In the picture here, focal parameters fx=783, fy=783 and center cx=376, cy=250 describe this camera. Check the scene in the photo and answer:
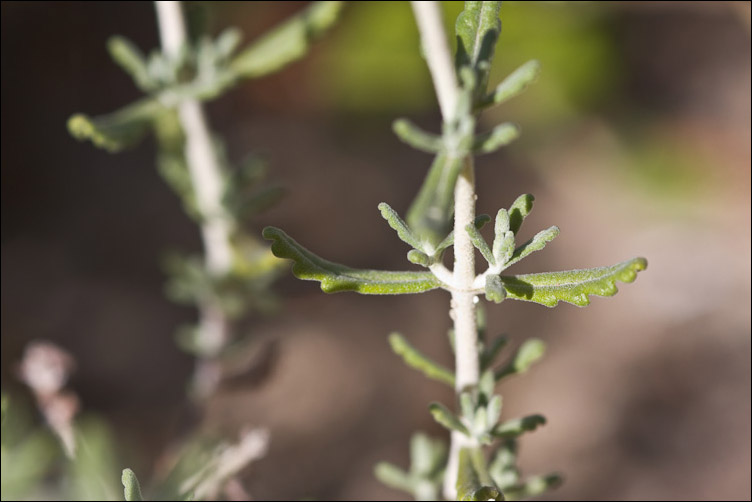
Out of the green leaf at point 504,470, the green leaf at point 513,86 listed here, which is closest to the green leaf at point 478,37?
the green leaf at point 513,86

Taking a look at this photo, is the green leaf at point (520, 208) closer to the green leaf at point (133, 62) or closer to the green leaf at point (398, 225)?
the green leaf at point (398, 225)

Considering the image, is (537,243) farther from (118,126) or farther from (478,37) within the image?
(118,126)

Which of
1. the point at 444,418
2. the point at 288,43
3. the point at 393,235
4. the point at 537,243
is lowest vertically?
the point at 444,418

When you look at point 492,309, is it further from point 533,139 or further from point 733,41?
point 733,41

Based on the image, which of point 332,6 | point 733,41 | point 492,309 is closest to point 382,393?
point 492,309

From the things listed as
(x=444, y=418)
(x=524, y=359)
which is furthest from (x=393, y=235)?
(x=444, y=418)

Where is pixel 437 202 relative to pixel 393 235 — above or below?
below

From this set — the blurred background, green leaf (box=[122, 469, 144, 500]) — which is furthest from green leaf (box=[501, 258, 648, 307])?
the blurred background

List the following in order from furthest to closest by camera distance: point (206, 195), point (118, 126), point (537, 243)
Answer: point (206, 195) → point (118, 126) → point (537, 243)
